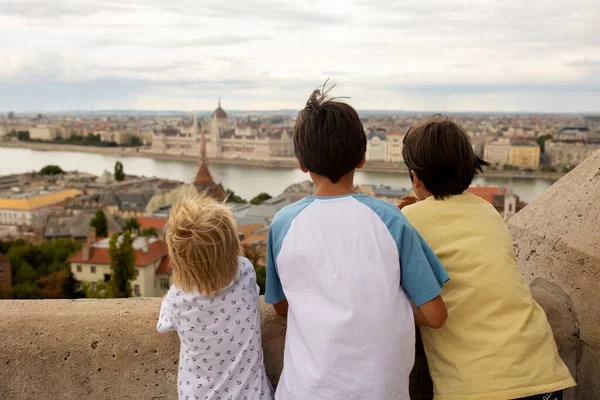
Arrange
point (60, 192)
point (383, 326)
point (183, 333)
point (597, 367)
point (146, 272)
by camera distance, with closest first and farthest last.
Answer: point (383, 326)
point (183, 333)
point (597, 367)
point (146, 272)
point (60, 192)

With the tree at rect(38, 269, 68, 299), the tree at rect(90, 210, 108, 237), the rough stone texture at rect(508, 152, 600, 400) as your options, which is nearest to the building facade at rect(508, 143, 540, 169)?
the tree at rect(90, 210, 108, 237)

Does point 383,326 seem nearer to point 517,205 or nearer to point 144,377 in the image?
point 144,377

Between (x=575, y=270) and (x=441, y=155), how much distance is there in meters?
0.28

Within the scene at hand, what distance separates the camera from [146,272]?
33.7ft

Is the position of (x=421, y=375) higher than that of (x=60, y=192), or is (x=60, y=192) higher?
(x=421, y=375)

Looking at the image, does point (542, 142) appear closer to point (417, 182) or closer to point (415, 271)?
point (417, 182)

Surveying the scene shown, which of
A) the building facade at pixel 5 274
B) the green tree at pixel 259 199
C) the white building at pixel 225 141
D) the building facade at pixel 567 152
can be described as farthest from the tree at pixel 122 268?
the white building at pixel 225 141

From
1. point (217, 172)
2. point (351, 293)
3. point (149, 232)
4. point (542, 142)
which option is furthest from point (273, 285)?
point (542, 142)

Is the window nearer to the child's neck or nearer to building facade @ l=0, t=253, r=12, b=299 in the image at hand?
building facade @ l=0, t=253, r=12, b=299

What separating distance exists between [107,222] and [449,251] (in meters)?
14.8

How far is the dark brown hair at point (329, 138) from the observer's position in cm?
62

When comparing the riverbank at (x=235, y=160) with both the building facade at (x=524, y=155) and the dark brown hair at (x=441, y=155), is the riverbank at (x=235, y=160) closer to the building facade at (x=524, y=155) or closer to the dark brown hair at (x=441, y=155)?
the building facade at (x=524, y=155)

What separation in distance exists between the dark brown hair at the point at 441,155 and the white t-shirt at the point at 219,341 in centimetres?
20

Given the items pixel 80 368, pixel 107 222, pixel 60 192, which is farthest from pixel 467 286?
pixel 60 192
